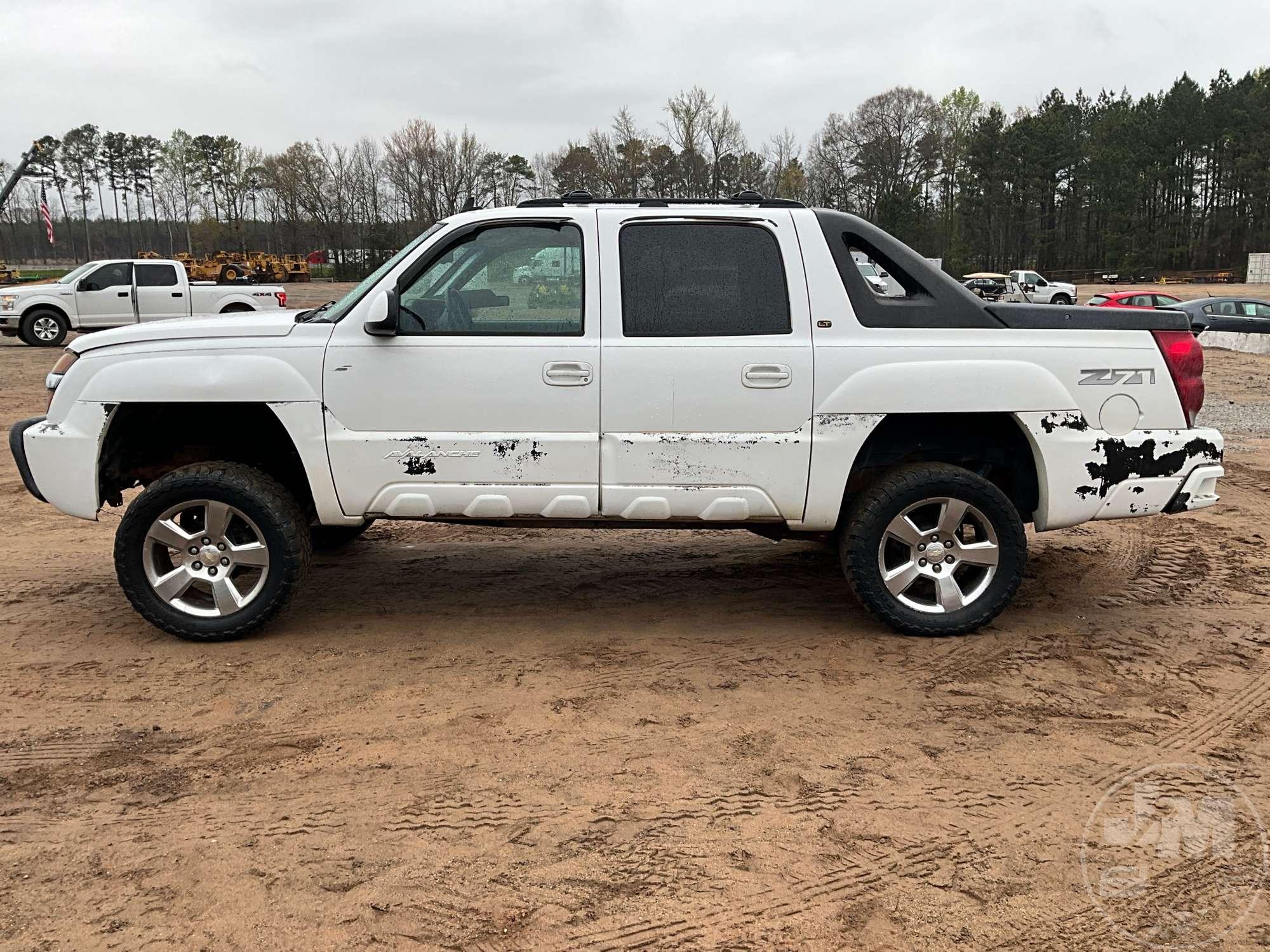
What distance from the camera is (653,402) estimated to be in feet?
15.6

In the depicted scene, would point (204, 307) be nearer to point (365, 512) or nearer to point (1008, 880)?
point (365, 512)

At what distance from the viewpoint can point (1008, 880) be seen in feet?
9.94

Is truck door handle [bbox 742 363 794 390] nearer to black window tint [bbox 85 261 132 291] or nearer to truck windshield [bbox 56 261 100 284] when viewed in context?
black window tint [bbox 85 261 132 291]

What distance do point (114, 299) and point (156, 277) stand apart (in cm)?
107

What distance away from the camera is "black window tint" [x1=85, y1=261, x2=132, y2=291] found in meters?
20.9

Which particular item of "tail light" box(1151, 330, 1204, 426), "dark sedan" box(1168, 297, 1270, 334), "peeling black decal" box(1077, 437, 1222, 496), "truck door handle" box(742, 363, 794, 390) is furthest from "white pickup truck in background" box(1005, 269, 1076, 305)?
"truck door handle" box(742, 363, 794, 390)

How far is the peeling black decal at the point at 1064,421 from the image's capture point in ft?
15.9

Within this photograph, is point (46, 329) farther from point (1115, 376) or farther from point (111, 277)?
point (1115, 376)

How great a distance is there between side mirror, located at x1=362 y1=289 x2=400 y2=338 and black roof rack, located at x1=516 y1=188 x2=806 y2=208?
847 mm

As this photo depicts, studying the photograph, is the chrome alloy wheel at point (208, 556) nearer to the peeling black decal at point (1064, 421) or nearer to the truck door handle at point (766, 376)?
the truck door handle at point (766, 376)

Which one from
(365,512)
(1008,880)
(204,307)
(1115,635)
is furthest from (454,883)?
(204,307)

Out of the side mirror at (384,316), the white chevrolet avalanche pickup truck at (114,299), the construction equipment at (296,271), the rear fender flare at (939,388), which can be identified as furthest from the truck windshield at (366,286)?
the construction equipment at (296,271)

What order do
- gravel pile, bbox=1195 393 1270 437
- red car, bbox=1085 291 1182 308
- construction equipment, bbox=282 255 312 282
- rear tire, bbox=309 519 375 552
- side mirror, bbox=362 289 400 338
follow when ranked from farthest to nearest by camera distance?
1. construction equipment, bbox=282 255 312 282
2. red car, bbox=1085 291 1182 308
3. gravel pile, bbox=1195 393 1270 437
4. rear tire, bbox=309 519 375 552
5. side mirror, bbox=362 289 400 338

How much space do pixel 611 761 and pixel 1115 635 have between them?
2.93 metres
